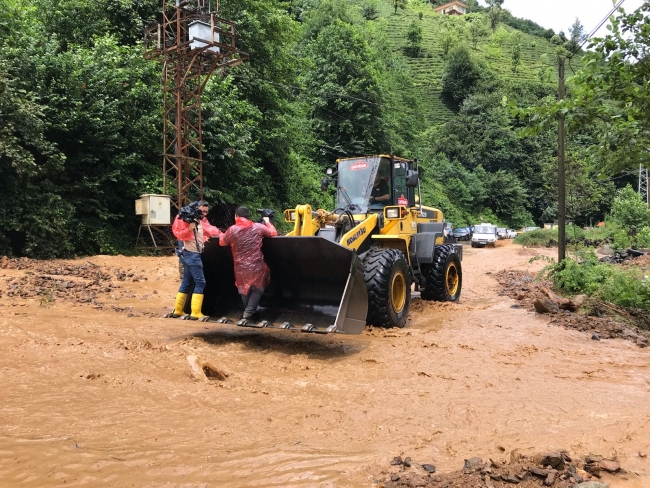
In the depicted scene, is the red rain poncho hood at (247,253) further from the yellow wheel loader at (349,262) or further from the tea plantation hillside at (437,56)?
the tea plantation hillside at (437,56)

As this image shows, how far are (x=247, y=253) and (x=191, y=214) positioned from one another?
39.2 inches

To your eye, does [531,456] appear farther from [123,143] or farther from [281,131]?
[281,131]

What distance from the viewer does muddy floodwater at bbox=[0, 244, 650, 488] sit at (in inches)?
124

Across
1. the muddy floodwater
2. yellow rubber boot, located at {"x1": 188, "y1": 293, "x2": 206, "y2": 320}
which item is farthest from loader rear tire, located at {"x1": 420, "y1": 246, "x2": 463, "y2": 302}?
yellow rubber boot, located at {"x1": 188, "y1": 293, "x2": 206, "y2": 320}

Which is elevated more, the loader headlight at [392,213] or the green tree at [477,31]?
the green tree at [477,31]

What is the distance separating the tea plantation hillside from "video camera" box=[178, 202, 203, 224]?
54512mm

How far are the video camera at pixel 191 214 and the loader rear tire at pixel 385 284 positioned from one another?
2.46 meters

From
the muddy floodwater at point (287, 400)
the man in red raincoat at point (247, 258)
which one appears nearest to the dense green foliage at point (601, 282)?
the muddy floodwater at point (287, 400)

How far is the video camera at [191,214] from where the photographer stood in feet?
22.5

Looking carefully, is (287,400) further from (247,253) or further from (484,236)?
(484,236)

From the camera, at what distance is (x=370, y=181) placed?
30.6 feet

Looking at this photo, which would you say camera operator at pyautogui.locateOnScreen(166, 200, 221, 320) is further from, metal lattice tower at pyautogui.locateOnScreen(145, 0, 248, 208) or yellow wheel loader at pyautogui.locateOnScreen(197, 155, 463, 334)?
metal lattice tower at pyautogui.locateOnScreen(145, 0, 248, 208)

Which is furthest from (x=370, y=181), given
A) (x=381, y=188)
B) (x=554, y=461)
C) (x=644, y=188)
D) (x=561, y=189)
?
(x=644, y=188)

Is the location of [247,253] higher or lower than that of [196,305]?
higher
